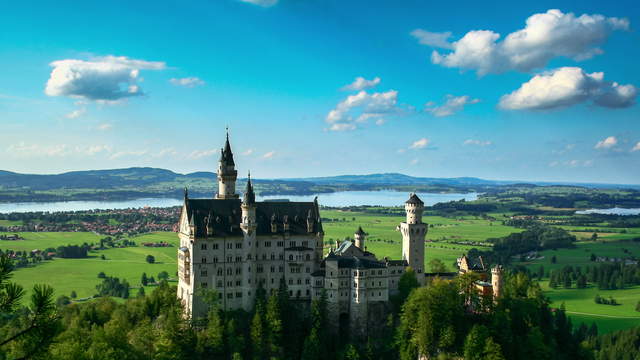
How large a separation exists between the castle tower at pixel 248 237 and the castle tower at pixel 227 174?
8.70 meters

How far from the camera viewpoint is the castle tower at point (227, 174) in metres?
89.1

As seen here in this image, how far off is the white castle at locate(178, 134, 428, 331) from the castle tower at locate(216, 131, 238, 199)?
7062mm

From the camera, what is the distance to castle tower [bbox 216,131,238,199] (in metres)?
89.1

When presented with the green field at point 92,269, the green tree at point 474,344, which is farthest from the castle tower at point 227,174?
the green field at point 92,269

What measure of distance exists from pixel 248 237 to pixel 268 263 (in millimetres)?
5448

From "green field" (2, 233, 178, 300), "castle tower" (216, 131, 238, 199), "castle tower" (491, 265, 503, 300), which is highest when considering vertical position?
→ "castle tower" (216, 131, 238, 199)

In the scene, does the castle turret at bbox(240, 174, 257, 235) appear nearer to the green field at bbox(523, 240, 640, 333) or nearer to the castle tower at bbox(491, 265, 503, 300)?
the castle tower at bbox(491, 265, 503, 300)

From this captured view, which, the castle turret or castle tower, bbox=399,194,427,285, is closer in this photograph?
the castle turret

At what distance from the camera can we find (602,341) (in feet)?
346

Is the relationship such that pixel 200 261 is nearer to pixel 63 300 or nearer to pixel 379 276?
pixel 379 276

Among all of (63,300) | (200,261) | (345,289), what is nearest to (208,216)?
(200,261)

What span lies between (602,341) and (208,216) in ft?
264

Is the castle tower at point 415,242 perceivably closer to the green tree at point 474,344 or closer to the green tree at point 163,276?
the green tree at point 474,344

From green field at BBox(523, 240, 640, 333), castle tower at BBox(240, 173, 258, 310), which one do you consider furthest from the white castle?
green field at BBox(523, 240, 640, 333)
